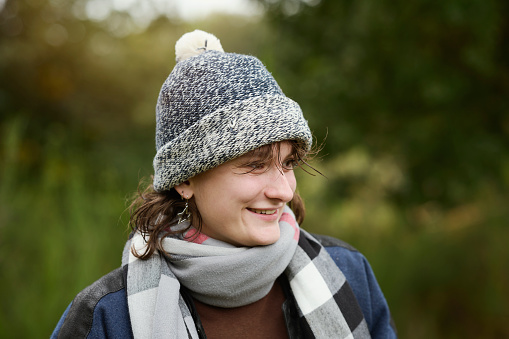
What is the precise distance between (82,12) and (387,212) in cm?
695

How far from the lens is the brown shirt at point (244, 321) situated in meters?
1.66

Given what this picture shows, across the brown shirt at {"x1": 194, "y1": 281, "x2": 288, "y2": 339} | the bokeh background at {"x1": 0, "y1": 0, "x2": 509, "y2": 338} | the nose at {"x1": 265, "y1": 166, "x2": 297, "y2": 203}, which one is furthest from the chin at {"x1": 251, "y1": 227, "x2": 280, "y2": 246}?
the bokeh background at {"x1": 0, "y1": 0, "x2": 509, "y2": 338}

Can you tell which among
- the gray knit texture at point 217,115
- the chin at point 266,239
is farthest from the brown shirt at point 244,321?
the gray knit texture at point 217,115

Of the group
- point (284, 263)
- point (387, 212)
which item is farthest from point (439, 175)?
point (284, 263)

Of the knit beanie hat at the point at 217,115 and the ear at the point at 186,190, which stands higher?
the knit beanie hat at the point at 217,115

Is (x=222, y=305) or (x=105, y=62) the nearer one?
(x=222, y=305)

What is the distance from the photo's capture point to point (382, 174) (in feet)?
16.3

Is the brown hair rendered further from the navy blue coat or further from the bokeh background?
the bokeh background

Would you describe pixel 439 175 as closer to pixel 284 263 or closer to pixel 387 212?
pixel 387 212

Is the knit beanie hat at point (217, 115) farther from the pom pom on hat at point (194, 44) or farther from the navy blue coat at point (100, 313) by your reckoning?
the navy blue coat at point (100, 313)

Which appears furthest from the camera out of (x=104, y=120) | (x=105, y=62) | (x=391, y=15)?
(x=105, y=62)

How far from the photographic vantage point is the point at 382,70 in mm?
4016

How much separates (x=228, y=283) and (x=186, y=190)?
1.17 ft

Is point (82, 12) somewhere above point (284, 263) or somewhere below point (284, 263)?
above
